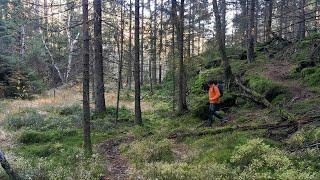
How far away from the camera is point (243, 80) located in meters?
22.3

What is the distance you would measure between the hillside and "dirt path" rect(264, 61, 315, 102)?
0.05 meters

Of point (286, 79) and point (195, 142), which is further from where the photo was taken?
point (286, 79)

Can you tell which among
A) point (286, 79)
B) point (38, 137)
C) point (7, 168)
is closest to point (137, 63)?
point (38, 137)

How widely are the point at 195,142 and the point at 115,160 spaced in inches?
108

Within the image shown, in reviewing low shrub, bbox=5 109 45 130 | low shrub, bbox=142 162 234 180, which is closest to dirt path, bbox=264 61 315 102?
low shrub, bbox=142 162 234 180

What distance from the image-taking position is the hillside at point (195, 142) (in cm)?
907

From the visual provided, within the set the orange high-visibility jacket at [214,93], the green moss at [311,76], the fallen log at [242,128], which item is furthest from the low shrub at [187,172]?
the green moss at [311,76]

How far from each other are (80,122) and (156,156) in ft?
25.9

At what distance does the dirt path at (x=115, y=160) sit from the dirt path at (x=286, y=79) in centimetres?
722

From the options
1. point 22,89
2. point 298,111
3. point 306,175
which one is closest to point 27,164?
point 306,175

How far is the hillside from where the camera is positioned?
9070 millimetres

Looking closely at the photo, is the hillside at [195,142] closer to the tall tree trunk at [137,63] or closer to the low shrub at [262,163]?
the low shrub at [262,163]

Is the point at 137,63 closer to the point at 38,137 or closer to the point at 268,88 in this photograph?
the point at 38,137

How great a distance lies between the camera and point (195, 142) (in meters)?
12.5
